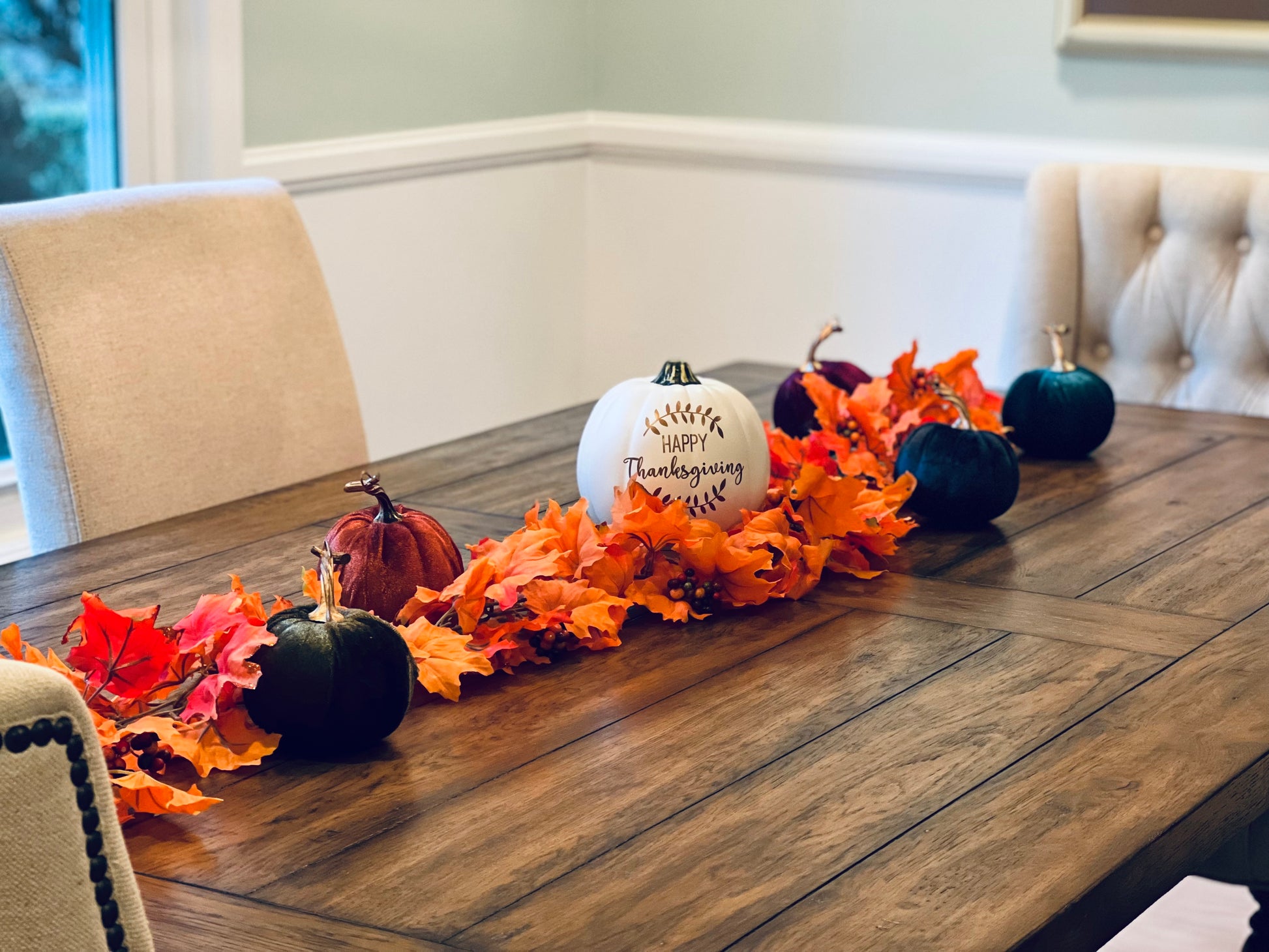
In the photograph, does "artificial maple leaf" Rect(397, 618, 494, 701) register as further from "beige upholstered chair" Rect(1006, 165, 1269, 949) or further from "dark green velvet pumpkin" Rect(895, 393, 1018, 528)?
"beige upholstered chair" Rect(1006, 165, 1269, 949)

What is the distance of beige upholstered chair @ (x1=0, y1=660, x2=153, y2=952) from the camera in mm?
481

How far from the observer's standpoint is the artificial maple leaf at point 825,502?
115cm

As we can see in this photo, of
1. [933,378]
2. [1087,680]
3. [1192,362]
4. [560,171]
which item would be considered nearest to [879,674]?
[1087,680]

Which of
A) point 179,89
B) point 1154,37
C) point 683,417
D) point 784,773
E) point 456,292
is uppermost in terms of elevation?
point 1154,37

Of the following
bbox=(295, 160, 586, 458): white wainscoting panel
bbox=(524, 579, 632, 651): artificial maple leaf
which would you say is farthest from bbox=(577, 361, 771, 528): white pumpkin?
bbox=(295, 160, 586, 458): white wainscoting panel

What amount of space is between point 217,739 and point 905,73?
238 cm

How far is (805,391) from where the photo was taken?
4.91 feet

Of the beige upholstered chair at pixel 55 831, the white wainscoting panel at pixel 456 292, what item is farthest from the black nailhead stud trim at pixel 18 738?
the white wainscoting panel at pixel 456 292

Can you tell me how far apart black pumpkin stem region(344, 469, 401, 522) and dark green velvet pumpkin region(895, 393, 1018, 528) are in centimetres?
48

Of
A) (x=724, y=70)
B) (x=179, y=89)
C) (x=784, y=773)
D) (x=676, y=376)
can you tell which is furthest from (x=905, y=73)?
(x=784, y=773)

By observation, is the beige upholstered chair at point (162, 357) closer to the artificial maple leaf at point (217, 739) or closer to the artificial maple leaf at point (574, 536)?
the artificial maple leaf at point (574, 536)

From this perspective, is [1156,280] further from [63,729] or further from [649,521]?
[63,729]

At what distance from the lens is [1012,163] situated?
111 inches

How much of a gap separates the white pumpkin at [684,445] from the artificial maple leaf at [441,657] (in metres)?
0.25
